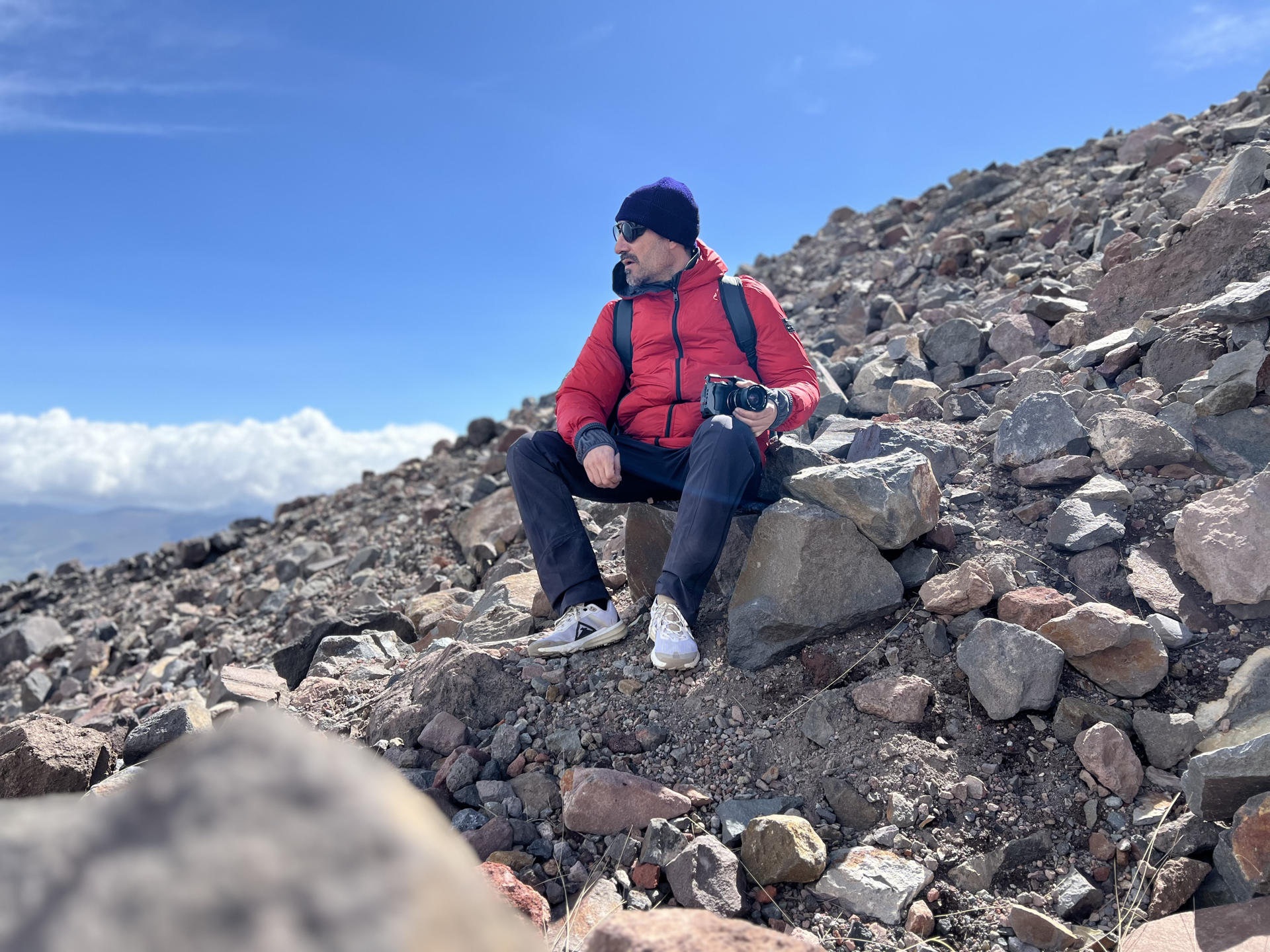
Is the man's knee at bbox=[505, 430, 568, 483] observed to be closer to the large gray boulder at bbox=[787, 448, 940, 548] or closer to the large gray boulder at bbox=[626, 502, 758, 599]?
the large gray boulder at bbox=[626, 502, 758, 599]

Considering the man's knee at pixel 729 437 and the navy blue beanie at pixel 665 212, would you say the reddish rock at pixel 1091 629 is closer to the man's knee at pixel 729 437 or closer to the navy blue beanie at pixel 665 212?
the man's knee at pixel 729 437

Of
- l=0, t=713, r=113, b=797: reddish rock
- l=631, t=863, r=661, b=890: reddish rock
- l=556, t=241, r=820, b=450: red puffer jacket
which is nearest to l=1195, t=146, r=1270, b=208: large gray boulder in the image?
l=556, t=241, r=820, b=450: red puffer jacket

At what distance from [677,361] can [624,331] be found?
0.41 metres

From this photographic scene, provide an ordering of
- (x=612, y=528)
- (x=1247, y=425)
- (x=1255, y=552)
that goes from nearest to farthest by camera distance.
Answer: (x=1255, y=552) → (x=1247, y=425) → (x=612, y=528)

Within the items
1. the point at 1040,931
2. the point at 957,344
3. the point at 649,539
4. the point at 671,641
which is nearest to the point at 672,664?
the point at 671,641

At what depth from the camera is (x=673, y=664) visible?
3.79 m

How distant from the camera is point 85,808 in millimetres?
1075

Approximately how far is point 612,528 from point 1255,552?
4432 mm

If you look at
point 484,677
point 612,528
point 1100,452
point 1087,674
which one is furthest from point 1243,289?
point 484,677

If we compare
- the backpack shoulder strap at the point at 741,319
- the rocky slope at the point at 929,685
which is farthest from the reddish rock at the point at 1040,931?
the backpack shoulder strap at the point at 741,319

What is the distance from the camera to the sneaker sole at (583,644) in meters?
4.18

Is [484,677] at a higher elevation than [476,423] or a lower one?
lower

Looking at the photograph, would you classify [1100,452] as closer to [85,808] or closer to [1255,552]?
[1255,552]

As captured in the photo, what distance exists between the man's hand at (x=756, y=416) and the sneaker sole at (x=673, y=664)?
3.49 ft
